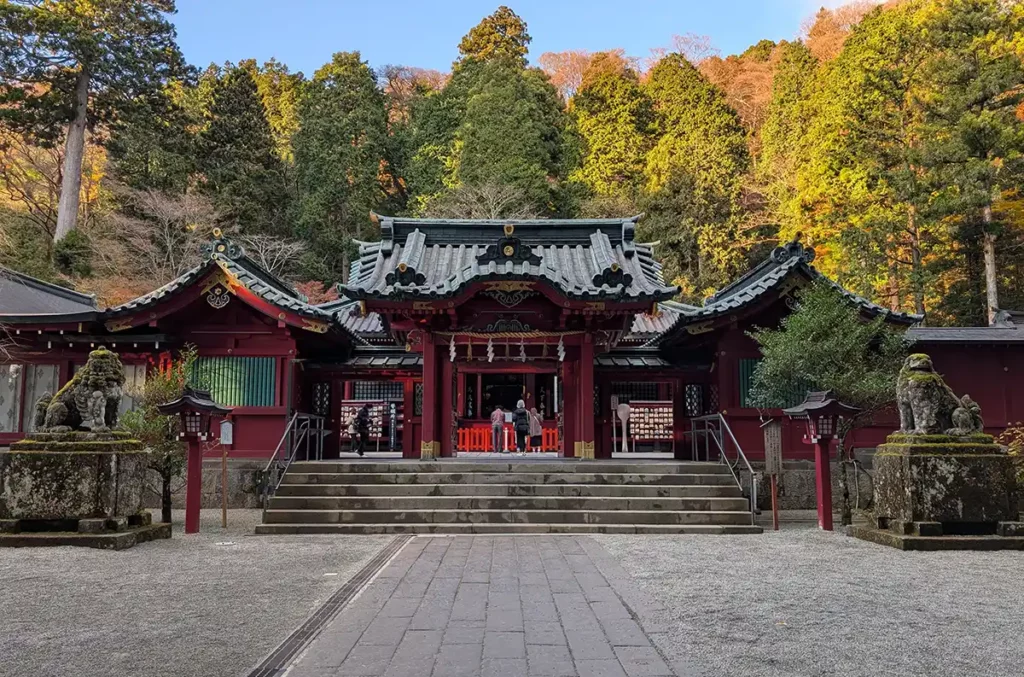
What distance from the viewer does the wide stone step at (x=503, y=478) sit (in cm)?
1280

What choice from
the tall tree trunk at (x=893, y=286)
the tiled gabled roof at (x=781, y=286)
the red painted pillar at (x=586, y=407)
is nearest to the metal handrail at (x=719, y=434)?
the tiled gabled roof at (x=781, y=286)

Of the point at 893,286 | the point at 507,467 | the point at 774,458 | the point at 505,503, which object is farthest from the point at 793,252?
the point at 893,286

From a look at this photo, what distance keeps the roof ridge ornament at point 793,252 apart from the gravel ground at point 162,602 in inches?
417

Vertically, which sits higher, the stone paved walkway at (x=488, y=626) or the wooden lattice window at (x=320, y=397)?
the wooden lattice window at (x=320, y=397)

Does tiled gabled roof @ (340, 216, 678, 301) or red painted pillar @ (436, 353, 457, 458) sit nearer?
tiled gabled roof @ (340, 216, 678, 301)

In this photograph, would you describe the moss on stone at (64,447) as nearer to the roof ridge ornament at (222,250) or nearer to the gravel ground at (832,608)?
the roof ridge ornament at (222,250)

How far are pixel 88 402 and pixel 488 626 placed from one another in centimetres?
799

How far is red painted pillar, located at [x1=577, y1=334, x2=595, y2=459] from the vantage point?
14602mm

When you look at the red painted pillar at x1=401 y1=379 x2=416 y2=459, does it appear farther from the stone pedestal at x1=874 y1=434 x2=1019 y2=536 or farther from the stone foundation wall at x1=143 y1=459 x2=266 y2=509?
the stone pedestal at x1=874 y1=434 x2=1019 y2=536

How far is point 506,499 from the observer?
1232cm

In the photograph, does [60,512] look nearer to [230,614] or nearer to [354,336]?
[230,614]

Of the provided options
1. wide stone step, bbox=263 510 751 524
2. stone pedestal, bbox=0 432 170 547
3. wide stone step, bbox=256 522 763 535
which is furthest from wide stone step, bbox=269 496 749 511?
stone pedestal, bbox=0 432 170 547

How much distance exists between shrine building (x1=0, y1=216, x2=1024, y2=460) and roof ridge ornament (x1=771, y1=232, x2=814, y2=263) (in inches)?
1.4

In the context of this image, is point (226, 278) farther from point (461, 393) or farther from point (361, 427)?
point (461, 393)
